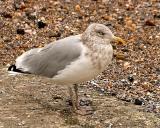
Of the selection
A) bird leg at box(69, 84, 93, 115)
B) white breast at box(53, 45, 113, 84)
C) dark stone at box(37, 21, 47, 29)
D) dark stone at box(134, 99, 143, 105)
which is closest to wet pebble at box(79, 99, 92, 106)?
bird leg at box(69, 84, 93, 115)

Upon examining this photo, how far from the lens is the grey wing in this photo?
16.8 ft

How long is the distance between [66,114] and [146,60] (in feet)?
6.41

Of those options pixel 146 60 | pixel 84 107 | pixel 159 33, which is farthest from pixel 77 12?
pixel 84 107

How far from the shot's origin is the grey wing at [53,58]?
5.12m

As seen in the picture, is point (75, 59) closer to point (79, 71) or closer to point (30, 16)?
point (79, 71)

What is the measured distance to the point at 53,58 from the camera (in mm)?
5246

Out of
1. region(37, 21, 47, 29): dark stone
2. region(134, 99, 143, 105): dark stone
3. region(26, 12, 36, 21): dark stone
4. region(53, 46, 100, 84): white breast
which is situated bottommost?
region(134, 99, 143, 105): dark stone

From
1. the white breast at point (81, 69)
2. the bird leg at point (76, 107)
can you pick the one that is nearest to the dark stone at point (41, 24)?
the bird leg at point (76, 107)

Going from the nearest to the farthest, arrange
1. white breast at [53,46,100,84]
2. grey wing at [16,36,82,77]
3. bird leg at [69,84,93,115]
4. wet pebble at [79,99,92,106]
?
white breast at [53,46,100,84], grey wing at [16,36,82,77], bird leg at [69,84,93,115], wet pebble at [79,99,92,106]

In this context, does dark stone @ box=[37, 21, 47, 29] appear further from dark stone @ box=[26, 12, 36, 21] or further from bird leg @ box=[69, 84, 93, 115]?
bird leg @ box=[69, 84, 93, 115]

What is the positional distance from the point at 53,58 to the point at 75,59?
31 cm

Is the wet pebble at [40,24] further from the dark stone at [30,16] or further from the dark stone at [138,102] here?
the dark stone at [138,102]

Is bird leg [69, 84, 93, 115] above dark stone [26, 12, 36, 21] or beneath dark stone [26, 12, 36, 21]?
beneath

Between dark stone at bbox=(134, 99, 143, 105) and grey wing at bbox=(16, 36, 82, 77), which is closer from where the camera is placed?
grey wing at bbox=(16, 36, 82, 77)
